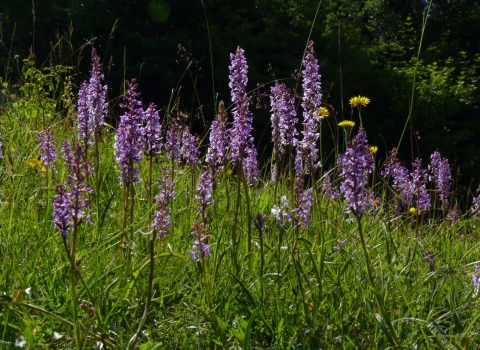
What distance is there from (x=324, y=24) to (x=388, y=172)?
2181 centimetres

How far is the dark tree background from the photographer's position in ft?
63.6

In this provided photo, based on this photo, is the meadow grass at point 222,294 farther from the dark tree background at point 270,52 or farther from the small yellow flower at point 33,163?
the dark tree background at point 270,52

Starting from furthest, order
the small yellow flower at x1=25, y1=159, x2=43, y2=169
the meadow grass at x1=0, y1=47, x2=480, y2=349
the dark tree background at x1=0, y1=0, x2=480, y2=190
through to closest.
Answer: the dark tree background at x1=0, y1=0, x2=480, y2=190 < the small yellow flower at x1=25, y1=159, x2=43, y2=169 < the meadow grass at x1=0, y1=47, x2=480, y2=349

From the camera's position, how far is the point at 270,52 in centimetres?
2122

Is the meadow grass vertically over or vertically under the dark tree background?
over

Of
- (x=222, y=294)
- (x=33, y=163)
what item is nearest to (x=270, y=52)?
(x=33, y=163)

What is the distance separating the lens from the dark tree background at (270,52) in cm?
1938

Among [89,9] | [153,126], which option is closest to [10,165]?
[153,126]

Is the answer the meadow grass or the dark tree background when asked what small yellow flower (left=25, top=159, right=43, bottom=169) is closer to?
the meadow grass

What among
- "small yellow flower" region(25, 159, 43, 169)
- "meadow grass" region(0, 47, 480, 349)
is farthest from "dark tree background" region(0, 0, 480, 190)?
"meadow grass" region(0, 47, 480, 349)

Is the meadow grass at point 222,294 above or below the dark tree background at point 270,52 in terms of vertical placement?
above

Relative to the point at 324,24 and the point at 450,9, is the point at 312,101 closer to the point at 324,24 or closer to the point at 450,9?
the point at 324,24

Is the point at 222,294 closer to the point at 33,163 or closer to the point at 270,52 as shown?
the point at 33,163

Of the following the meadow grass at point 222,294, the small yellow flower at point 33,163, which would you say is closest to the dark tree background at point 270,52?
the small yellow flower at point 33,163
